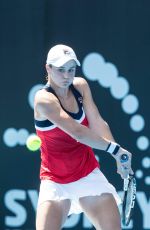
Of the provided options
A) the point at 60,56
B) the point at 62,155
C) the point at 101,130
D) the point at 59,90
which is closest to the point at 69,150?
the point at 62,155

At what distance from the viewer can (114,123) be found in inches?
231

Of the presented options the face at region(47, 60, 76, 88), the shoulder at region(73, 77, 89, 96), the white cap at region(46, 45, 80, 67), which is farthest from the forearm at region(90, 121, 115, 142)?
the white cap at region(46, 45, 80, 67)

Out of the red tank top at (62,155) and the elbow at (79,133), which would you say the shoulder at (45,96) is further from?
the elbow at (79,133)

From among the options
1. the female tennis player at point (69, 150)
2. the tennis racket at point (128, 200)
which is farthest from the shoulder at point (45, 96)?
the tennis racket at point (128, 200)

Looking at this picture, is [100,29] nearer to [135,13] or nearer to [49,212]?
[135,13]

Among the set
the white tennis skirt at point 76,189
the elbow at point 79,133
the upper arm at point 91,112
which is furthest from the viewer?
the upper arm at point 91,112

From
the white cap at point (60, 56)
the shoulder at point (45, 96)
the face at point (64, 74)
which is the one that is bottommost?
the shoulder at point (45, 96)

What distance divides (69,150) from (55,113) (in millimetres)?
325

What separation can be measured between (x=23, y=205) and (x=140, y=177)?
982 millimetres

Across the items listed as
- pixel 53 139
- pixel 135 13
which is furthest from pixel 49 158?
pixel 135 13

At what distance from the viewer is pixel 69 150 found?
451 centimetres

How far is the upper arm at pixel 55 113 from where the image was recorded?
4262 millimetres

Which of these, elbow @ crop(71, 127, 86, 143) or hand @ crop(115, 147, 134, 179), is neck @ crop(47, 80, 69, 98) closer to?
elbow @ crop(71, 127, 86, 143)

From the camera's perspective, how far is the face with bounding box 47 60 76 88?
434 cm
